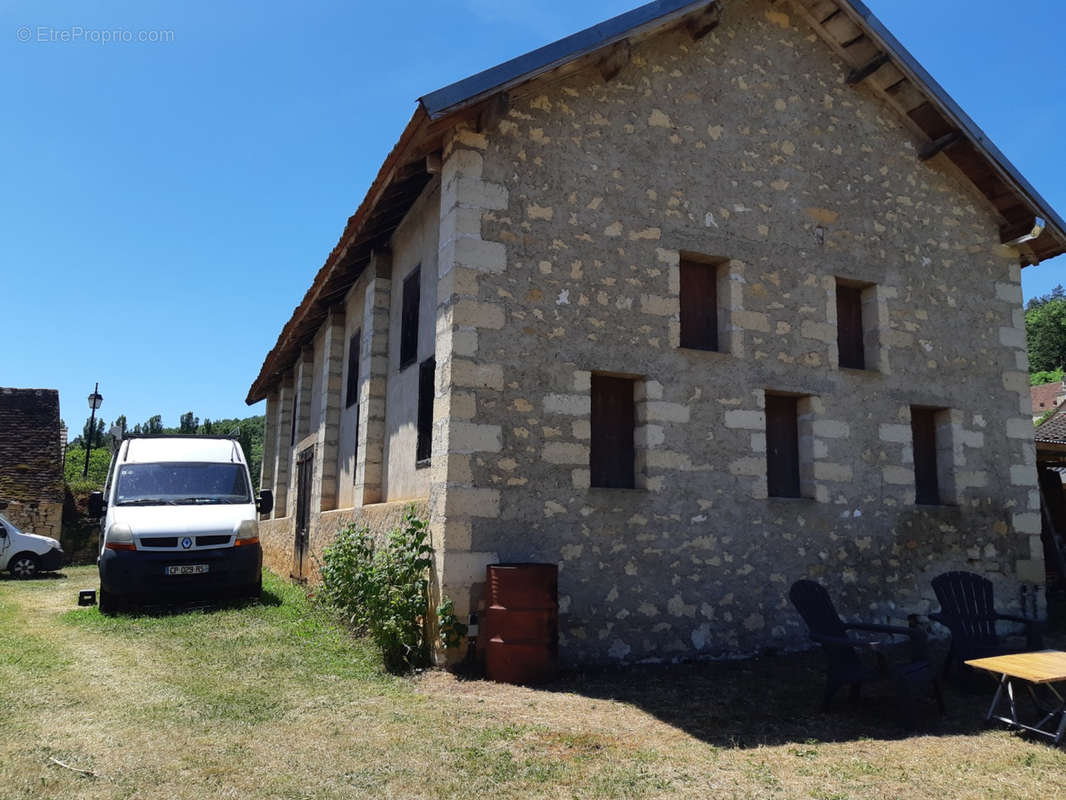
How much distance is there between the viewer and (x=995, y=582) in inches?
369

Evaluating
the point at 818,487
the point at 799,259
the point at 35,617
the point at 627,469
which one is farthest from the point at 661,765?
the point at 35,617

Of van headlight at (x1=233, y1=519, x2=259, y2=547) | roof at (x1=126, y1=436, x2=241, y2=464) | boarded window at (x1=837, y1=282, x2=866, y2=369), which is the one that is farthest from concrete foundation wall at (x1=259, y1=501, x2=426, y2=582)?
boarded window at (x1=837, y1=282, x2=866, y2=369)

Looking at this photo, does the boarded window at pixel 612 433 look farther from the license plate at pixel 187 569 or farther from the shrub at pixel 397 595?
the license plate at pixel 187 569

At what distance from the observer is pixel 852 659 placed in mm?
5777

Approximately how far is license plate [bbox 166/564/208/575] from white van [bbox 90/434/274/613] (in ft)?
0.04

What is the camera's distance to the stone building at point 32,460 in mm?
19703

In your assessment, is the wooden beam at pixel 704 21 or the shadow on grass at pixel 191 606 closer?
the wooden beam at pixel 704 21

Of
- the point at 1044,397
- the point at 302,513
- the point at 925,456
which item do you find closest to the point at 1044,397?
the point at 1044,397

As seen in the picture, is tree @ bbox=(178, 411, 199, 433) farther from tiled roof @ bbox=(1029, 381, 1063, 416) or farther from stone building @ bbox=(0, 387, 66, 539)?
tiled roof @ bbox=(1029, 381, 1063, 416)

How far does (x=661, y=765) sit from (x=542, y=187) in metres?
5.24

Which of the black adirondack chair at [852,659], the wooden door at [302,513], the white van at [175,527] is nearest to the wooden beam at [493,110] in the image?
the black adirondack chair at [852,659]

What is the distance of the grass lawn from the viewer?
13.7 feet

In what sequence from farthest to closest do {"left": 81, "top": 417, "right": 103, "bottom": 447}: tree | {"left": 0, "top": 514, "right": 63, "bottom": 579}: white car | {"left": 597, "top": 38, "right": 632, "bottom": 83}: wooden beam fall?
{"left": 81, "top": 417, "right": 103, "bottom": 447}: tree → {"left": 0, "top": 514, "right": 63, "bottom": 579}: white car → {"left": 597, "top": 38, "right": 632, "bottom": 83}: wooden beam

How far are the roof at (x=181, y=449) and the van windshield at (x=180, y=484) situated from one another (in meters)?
0.16
